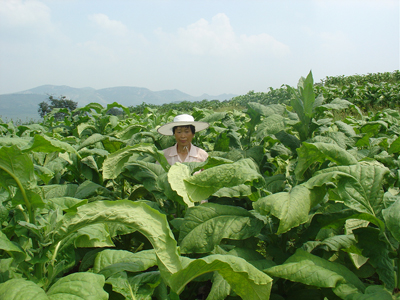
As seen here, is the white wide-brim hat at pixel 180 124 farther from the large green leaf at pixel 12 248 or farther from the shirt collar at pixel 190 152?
the large green leaf at pixel 12 248

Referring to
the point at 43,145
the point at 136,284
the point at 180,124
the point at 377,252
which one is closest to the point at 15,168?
the point at 43,145

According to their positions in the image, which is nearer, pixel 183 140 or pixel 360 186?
pixel 360 186

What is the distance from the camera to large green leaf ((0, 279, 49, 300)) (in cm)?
89

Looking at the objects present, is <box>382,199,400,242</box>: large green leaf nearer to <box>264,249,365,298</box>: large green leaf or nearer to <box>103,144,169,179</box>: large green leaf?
<box>264,249,365,298</box>: large green leaf

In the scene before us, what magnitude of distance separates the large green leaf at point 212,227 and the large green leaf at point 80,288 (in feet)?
1.44

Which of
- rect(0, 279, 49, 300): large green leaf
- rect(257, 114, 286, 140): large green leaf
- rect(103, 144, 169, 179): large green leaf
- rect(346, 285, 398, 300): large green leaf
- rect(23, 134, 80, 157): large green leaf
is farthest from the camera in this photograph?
rect(257, 114, 286, 140): large green leaf

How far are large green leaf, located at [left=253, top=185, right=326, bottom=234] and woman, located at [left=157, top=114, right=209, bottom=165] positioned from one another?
2.38 m

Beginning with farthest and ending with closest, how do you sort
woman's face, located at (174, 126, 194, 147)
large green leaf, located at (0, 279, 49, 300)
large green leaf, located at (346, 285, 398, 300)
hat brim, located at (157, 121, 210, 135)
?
woman's face, located at (174, 126, 194, 147)
hat brim, located at (157, 121, 210, 135)
large green leaf, located at (346, 285, 398, 300)
large green leaf, located at (0, 279, 49, 300)

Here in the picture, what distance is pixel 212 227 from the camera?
4.58ft

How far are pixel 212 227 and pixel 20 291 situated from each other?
809 millimetres

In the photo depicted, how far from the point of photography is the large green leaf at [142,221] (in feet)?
3.35

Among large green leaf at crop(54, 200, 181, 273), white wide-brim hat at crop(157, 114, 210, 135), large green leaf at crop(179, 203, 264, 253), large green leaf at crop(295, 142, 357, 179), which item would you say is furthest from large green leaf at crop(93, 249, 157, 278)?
white wide-brim hat at crop(157, 114, 210, 135)

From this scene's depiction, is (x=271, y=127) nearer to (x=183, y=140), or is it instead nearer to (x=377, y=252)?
(x=377, y=252)

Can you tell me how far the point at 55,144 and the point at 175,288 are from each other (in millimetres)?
789
